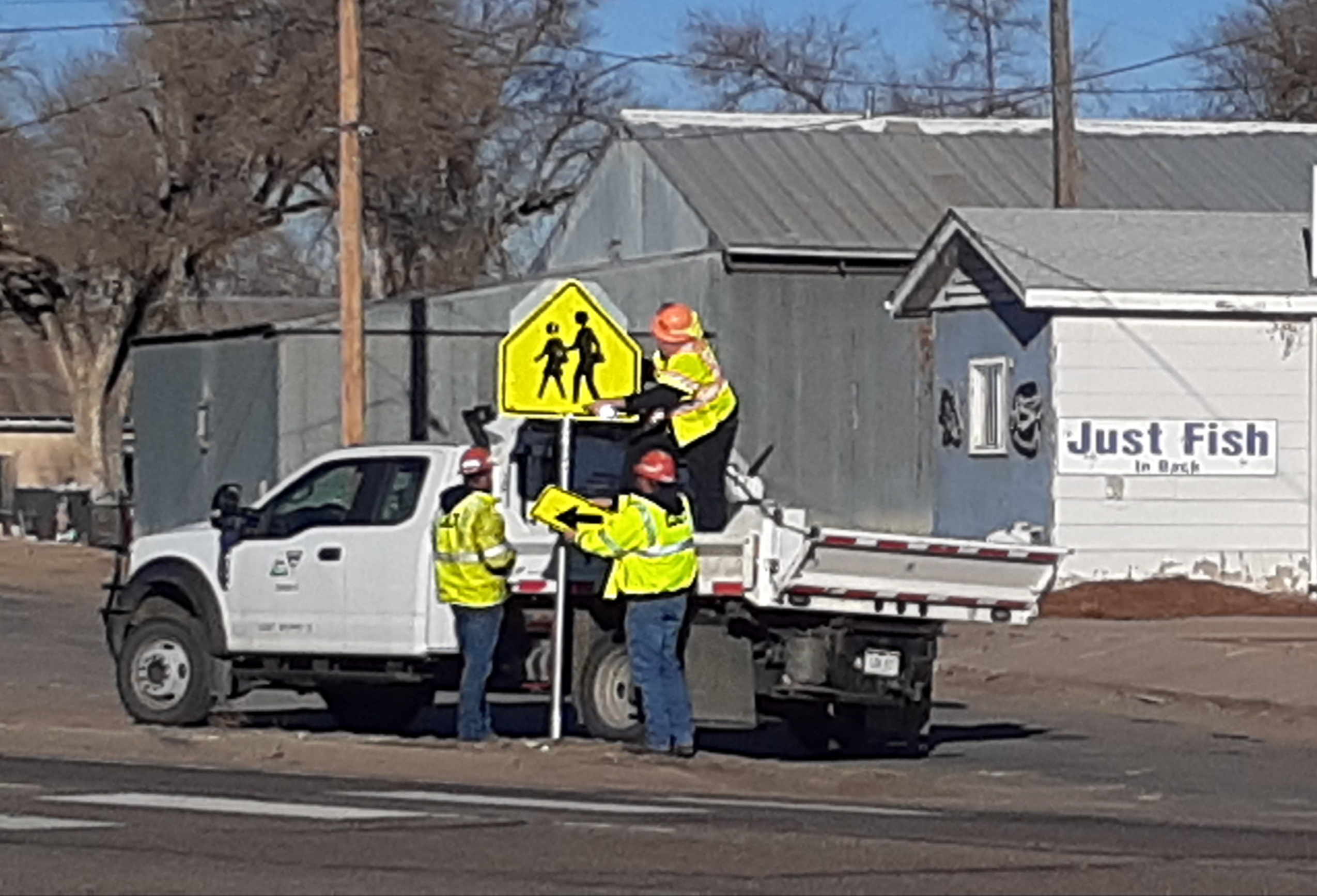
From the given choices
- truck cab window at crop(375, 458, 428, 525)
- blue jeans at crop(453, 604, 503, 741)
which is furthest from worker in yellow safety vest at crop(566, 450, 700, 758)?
truck cab window at crop(375, 458, 428, 525)

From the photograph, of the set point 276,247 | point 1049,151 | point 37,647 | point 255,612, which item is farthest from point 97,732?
point 276,247

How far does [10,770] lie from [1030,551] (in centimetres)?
616

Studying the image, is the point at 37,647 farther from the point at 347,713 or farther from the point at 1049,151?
the point at 1049,151

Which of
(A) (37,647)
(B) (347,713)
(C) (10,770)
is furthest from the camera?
(A) (37,647)

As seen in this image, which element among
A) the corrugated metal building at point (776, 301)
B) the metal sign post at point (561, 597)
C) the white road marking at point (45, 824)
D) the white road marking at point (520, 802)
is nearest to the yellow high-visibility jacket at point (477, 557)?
the metal sign post at point (561, 597)

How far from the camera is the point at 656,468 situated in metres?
15.1

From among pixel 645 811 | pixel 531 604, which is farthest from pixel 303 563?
pixel 645 811

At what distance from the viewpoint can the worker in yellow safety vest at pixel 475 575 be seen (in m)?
16.2

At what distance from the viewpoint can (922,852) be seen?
1070 centimetres

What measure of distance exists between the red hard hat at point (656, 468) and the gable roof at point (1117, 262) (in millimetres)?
14062

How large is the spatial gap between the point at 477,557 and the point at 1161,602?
14.0 metres

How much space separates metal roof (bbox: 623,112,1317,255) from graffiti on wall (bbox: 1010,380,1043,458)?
988 cm

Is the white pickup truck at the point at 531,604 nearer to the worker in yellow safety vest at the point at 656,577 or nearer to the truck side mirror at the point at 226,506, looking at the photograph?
the truck side mirror at the point at 226,506

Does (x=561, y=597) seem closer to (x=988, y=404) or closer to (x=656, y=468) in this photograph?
(x=656, y=468)
